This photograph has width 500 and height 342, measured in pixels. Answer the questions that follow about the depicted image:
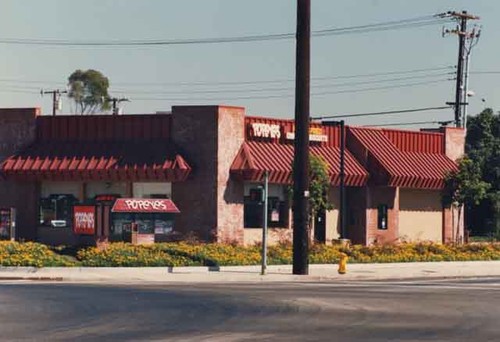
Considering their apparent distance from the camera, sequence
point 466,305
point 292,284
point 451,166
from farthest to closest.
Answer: point 451,166 < point 292,284 < point 466,305

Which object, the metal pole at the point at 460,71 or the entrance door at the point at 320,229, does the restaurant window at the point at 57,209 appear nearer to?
the entrance door at the point at 320,229

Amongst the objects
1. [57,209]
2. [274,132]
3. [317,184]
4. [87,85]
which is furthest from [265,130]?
[87,85]

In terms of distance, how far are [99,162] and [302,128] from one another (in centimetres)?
1272

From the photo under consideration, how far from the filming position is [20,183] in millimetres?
50594

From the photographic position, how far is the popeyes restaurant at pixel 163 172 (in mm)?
48219

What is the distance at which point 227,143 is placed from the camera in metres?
48.7

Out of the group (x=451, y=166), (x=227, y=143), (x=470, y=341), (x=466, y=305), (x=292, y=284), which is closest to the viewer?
(x=470, y=341)

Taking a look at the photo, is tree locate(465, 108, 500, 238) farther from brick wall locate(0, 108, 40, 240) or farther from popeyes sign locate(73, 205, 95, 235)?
popeyes sign locate(73, 205, 95, 235)

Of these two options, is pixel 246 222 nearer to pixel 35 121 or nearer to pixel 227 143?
pixel 227 143

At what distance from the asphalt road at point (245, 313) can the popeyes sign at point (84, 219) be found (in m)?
9.51

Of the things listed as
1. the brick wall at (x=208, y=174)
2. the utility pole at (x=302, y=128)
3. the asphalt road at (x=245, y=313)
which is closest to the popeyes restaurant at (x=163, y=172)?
the brick wall at (x=208, y=174)

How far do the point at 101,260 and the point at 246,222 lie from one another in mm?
10738

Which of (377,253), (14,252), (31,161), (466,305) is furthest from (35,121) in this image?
(466,305)

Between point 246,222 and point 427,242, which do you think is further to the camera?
point 427,242
